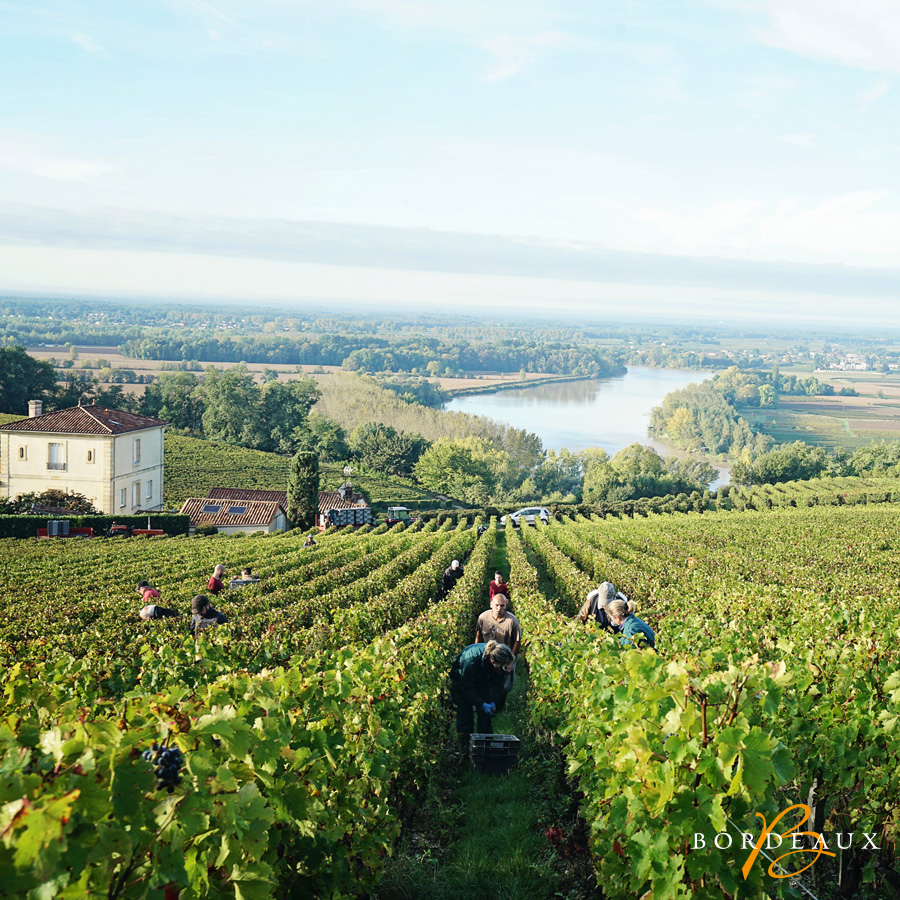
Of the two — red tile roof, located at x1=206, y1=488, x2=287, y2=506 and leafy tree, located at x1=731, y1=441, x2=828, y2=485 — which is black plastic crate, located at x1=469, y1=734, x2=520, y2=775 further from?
leafy tree, located at x1=731, y1=441, x2=828, y2=485

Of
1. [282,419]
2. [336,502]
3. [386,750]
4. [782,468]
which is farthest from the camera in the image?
[282,419]

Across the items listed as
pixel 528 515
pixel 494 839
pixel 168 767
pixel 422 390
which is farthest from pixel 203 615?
pixel 422 390

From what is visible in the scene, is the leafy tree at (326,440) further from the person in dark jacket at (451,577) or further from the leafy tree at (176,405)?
the person in dark jacket at (451,577)

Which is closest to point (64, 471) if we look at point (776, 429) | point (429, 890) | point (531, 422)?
point (429, 890)

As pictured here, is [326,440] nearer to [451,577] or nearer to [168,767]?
[451,577]

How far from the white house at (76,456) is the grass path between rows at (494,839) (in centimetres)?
3763

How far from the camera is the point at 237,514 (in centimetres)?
4191

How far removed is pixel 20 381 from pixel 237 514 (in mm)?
36373

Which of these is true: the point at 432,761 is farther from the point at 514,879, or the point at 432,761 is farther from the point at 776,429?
the point at 776,429

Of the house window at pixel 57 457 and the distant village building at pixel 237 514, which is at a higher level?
the house window at pixel 57 457

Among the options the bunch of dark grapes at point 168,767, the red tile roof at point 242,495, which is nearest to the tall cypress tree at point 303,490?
the red tile roof at point 242,495

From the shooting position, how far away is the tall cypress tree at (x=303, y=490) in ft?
137

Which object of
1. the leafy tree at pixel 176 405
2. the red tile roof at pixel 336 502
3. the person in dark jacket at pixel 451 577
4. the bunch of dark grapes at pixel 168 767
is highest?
the bunch of dark grapes at pixel 168 767

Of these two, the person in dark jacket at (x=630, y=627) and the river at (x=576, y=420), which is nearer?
the person in dark jacket at (x=630, y=627)
